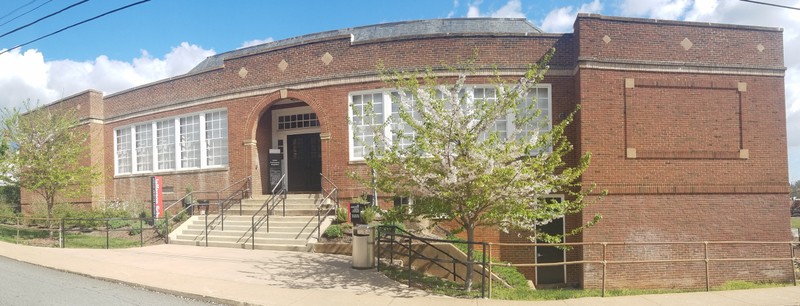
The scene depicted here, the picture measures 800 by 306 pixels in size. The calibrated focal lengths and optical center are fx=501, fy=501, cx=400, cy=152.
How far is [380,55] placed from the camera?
14.9 m

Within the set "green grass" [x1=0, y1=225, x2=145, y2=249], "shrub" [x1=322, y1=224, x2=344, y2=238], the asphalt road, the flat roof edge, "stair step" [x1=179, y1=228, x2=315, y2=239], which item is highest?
the flat roof edge

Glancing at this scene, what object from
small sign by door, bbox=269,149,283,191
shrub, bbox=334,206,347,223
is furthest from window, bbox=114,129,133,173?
shrub, bbox=334,206,347,223

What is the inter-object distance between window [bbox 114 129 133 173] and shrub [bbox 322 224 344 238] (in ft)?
39.0

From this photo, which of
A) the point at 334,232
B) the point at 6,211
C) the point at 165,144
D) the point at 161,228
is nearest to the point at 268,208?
the point at 334,232

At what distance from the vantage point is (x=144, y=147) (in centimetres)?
1970

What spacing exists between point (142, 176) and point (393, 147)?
14586 millimetres

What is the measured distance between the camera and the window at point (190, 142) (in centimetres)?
1825

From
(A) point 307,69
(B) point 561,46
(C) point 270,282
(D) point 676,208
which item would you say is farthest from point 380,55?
(D) point 676,208

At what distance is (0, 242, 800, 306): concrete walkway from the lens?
794 cm

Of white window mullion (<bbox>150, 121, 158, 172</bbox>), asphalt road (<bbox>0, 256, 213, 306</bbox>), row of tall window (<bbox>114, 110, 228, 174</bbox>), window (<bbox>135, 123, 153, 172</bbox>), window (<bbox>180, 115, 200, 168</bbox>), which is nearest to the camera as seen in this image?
asphalt road (<bbox>0, 256, 213, 306</bbox>)

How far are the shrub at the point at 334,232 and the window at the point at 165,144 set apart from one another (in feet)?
29.7

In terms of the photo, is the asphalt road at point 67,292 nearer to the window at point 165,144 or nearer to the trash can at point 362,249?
the trash can at point 362,249

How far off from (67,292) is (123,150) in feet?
46.3

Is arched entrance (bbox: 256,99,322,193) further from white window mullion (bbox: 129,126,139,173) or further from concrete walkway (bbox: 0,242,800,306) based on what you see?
white window mullion (bbox: 129,126,139,173)
